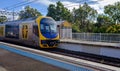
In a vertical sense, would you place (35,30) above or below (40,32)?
above

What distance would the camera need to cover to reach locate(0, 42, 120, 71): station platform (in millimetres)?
6775

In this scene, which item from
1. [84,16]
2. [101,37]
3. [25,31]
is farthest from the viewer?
[84,16]

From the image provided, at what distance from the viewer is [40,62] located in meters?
9.81

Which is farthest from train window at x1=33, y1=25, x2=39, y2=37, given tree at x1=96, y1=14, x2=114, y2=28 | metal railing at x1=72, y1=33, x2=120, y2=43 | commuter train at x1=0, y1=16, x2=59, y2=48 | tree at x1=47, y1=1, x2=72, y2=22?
tree at x1=47, y1=1, x2=72, y2=22

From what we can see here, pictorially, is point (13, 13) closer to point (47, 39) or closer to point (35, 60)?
point (47, 39)

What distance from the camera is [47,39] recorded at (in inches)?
768

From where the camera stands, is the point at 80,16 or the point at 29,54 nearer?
the point at 29,54

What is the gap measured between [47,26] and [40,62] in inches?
407

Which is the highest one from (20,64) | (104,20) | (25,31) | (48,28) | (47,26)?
(104,20)

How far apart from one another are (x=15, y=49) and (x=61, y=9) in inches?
2357

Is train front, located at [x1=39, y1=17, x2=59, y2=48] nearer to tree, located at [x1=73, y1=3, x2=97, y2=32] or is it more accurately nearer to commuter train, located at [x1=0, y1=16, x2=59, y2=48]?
commuter train, located at [x1=0, y1=16, x2=59, y2=48]

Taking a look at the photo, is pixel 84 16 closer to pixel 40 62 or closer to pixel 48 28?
pixel 48 28

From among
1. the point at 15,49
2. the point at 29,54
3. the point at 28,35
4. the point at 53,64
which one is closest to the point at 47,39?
the point at 28,35

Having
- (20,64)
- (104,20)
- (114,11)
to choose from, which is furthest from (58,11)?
(20,64)
